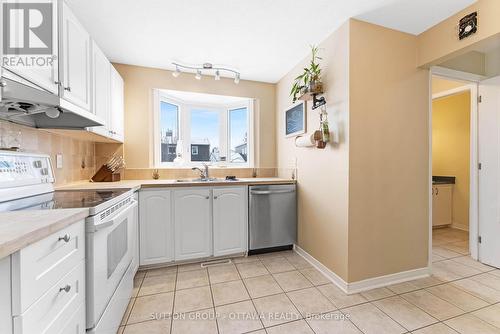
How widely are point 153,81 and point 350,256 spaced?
297 cm

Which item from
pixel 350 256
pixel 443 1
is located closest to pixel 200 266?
pixel 350 256

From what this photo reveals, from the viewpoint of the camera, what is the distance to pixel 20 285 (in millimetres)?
655

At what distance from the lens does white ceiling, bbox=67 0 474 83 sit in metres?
1.70

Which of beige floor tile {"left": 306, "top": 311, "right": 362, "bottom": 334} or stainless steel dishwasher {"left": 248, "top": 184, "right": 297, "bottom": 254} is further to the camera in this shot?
stainless steel dishwasher {"left": 248, "top": 184, "right": 297, "bottom": 254}

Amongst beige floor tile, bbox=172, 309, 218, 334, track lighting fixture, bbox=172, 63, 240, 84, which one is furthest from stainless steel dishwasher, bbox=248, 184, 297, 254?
track lighting fixture, bbox=172, 63, 240, 84

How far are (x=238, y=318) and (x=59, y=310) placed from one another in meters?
1.11

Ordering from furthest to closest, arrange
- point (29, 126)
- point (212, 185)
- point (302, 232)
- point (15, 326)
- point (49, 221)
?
point (302, 232)
point (212, 185)
point (29, 126)
point (49, 221)
point (15, 326)

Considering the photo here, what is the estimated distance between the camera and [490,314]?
1.58 m

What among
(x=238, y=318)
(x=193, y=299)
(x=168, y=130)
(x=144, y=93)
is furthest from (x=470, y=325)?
(x=144, y=93)

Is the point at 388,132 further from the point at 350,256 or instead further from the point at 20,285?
the point at 20,285

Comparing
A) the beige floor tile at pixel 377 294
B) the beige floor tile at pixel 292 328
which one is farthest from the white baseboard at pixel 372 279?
the beige floor tile at pixel 292 328

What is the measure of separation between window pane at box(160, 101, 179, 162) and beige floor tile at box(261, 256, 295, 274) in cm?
188

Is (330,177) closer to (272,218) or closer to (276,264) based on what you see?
(272,218)

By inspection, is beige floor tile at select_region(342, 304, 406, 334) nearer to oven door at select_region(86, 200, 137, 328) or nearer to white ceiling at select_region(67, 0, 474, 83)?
oven door at select_region(86, 200, 137, 328)
